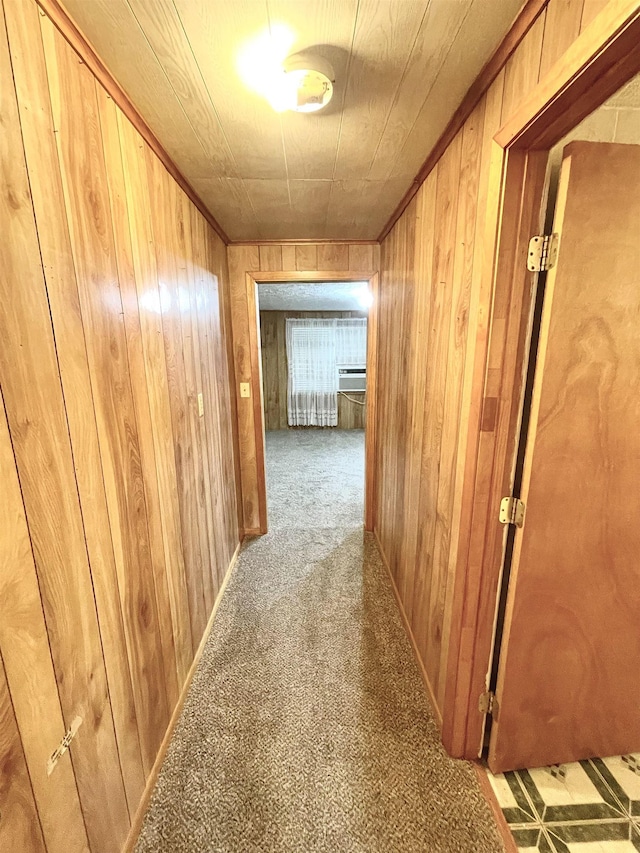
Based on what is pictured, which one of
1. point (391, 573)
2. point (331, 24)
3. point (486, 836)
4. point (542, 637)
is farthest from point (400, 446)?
point (331, 24)

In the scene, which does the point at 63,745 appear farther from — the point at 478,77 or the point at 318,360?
the point at 318,360

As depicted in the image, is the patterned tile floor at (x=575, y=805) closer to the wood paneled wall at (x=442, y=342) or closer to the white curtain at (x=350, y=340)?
the wood paneled wall at (x=442, y=342)

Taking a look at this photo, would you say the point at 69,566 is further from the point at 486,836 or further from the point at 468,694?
the point at 486,836

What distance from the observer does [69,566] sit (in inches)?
33.5

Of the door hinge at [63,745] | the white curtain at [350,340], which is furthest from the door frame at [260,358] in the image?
the white curtain at [350,340]

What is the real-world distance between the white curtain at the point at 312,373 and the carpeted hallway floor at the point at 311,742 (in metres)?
4.15

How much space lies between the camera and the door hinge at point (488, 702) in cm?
128

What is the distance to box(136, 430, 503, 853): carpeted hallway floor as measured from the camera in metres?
1.14

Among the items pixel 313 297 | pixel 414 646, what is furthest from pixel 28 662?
pixel 313 297

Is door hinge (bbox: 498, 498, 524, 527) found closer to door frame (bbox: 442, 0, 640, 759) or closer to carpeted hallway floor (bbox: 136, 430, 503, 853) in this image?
door frame (bbox: 442, 0, 640, 759)

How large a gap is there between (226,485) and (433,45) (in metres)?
2.24

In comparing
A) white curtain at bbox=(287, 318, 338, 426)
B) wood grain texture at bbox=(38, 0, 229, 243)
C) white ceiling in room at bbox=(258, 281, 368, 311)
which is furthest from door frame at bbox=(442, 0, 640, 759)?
white curtain at bbox=(287, 318, 338, 426)

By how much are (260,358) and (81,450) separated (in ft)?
6.51

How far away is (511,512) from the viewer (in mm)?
1138
